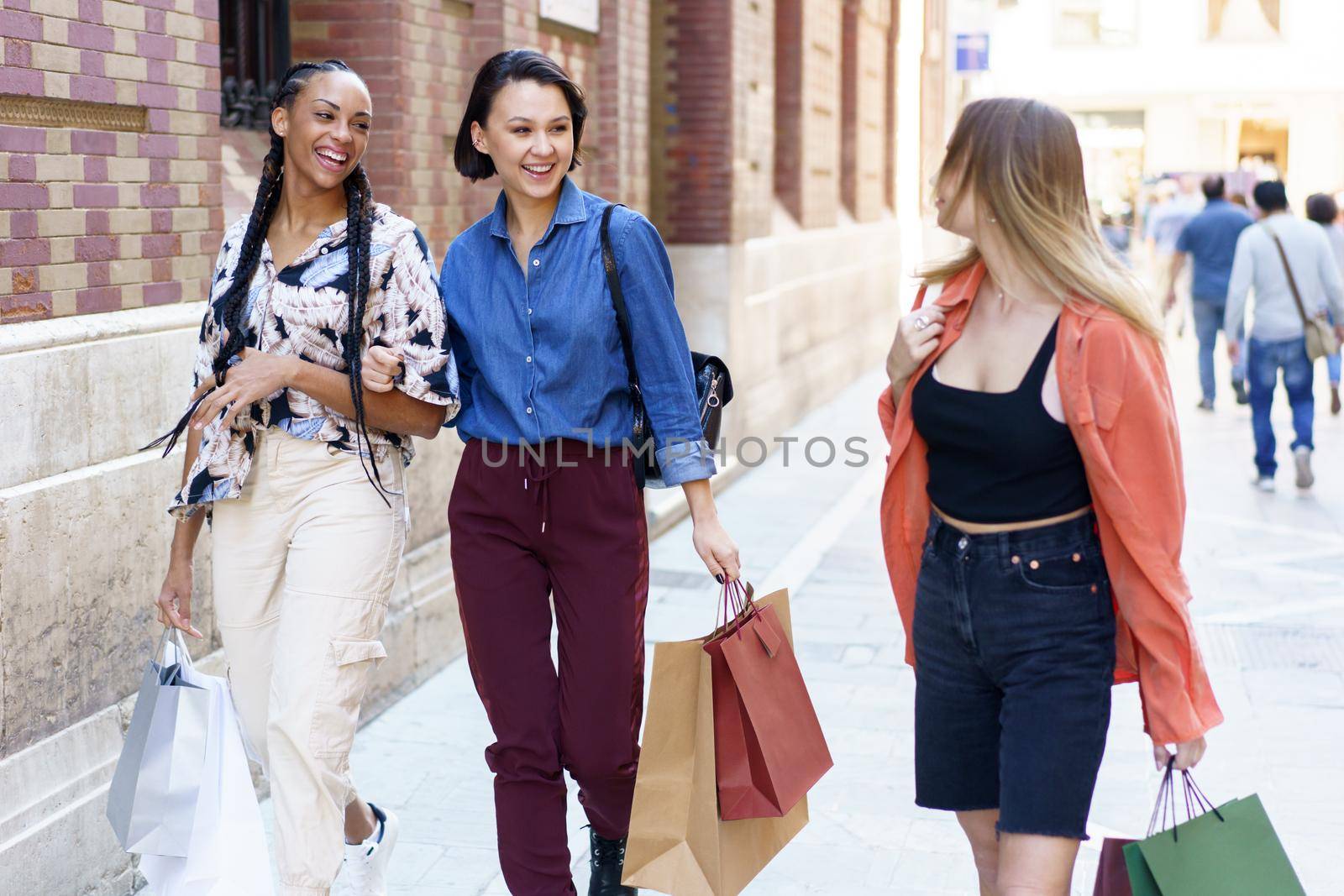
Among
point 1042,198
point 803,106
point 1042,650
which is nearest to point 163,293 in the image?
point 1042,198

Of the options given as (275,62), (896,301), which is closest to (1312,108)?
(896,301)

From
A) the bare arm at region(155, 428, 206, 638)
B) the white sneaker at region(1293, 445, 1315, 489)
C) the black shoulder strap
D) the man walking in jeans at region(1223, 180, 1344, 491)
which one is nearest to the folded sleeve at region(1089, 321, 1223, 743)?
the black shoulder strap

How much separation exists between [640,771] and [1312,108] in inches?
1717

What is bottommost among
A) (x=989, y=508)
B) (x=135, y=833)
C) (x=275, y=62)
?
(x=135, y=833)

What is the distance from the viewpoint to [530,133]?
3615 millimetres

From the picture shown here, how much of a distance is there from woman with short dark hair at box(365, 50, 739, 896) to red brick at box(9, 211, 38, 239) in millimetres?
1106

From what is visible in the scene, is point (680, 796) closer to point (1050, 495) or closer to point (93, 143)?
point (1050, 495)

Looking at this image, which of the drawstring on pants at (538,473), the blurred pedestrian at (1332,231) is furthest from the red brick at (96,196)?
the blurred pedestrian at (1332,231)

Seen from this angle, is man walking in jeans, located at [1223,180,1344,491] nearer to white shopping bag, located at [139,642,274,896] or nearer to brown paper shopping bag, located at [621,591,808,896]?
brown paper shopping bag, located at [621,591,808,896]

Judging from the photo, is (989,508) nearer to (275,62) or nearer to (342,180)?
(342,180)

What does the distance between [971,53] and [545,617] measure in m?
13.8

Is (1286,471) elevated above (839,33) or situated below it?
below

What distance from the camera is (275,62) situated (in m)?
6.43

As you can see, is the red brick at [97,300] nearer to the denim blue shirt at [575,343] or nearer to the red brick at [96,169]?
the red brick at [96,169]
